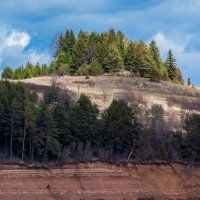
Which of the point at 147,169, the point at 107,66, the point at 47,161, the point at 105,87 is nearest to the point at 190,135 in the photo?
the point at 147,169

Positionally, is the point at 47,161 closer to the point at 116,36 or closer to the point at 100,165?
the point at 100,165

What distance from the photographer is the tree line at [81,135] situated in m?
67.3

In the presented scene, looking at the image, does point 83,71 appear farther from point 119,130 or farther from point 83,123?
point 83,123

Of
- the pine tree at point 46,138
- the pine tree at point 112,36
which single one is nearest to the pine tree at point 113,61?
the pine tree at point 112,36

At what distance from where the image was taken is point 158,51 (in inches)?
5032

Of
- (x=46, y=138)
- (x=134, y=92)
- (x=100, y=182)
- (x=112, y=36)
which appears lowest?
(x=100, y=182)

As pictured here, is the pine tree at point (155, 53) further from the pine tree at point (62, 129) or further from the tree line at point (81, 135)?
the pine tree at point (62, 129)

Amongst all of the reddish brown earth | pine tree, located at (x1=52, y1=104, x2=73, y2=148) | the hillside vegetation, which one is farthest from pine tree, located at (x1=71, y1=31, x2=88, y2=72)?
the reddish brown earth

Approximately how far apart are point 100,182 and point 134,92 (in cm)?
3663

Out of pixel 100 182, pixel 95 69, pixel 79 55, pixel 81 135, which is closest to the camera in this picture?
pixel 100 182

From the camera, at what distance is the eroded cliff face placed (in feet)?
305

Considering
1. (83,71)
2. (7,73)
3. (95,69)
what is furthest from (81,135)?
(7,73)

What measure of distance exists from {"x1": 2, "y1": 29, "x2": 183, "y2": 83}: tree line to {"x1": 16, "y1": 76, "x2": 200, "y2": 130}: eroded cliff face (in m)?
3.25

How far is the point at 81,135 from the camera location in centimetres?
7019
